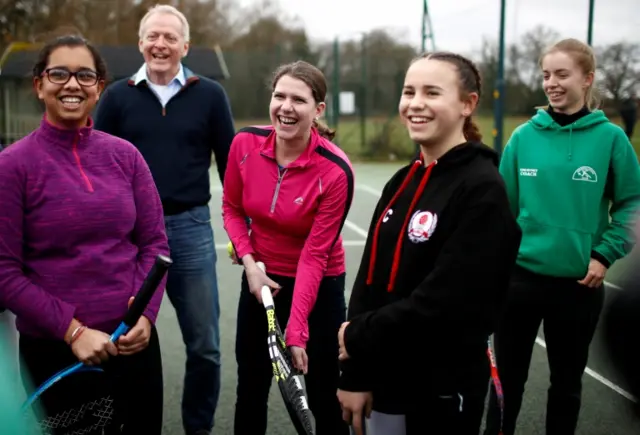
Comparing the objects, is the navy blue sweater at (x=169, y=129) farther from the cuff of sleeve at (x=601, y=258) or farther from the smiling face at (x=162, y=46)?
the cuff of sleeve at (x=601, y=258)

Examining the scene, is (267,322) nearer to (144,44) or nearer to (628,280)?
(144,44)

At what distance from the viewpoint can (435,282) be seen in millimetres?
2154

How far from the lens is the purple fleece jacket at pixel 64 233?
2.49 metres

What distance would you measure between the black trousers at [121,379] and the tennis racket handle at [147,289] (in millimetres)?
242

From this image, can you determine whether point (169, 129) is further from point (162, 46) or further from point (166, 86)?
point (162, 46)

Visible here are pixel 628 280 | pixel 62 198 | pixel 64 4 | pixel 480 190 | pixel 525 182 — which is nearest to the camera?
pixel 628 280

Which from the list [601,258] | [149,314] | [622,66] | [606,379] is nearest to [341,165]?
[149,314]

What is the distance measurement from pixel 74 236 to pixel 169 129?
4.40 feet

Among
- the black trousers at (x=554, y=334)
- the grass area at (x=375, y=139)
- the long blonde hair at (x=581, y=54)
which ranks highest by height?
the long blonde hair at (x=581, y=54)

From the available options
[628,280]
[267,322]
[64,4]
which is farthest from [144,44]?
[64,4]

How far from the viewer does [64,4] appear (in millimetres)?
29328

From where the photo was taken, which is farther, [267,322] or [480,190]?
[267,322]

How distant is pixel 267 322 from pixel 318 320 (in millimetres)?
234

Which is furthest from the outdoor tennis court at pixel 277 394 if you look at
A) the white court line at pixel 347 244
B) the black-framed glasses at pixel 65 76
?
the white court line at pixel 347 244
